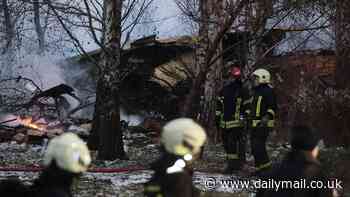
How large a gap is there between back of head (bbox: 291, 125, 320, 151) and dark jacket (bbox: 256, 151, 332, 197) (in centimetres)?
7

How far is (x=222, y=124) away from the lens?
393 inches

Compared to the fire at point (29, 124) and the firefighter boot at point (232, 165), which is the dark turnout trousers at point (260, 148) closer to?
the firefighter boot at point (232, 165)

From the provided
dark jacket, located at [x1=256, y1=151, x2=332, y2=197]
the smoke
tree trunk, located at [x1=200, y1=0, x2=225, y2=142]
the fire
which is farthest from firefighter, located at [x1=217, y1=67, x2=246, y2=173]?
the smoke

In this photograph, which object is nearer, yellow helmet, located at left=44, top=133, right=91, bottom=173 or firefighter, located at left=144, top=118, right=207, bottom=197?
yellow helmet, located at left=44, top=133, right=91, bottom=173

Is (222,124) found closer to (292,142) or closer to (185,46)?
(292,142)

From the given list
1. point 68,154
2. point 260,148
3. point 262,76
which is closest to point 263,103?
point 262,76

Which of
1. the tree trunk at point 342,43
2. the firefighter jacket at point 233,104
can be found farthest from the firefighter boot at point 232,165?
the tree trunk at point 342,43

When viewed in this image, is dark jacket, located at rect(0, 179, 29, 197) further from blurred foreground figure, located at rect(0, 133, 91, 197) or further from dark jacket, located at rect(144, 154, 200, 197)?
dark jacket, located at rect(144, 154, 200, 197)

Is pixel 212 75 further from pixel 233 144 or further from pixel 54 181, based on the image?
pixel 54 181

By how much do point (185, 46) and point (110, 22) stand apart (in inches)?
363

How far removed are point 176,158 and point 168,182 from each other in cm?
20

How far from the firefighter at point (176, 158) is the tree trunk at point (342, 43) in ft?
29.7

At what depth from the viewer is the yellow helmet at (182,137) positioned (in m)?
4.15

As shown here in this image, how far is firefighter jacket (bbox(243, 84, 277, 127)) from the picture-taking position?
9.20 metres
